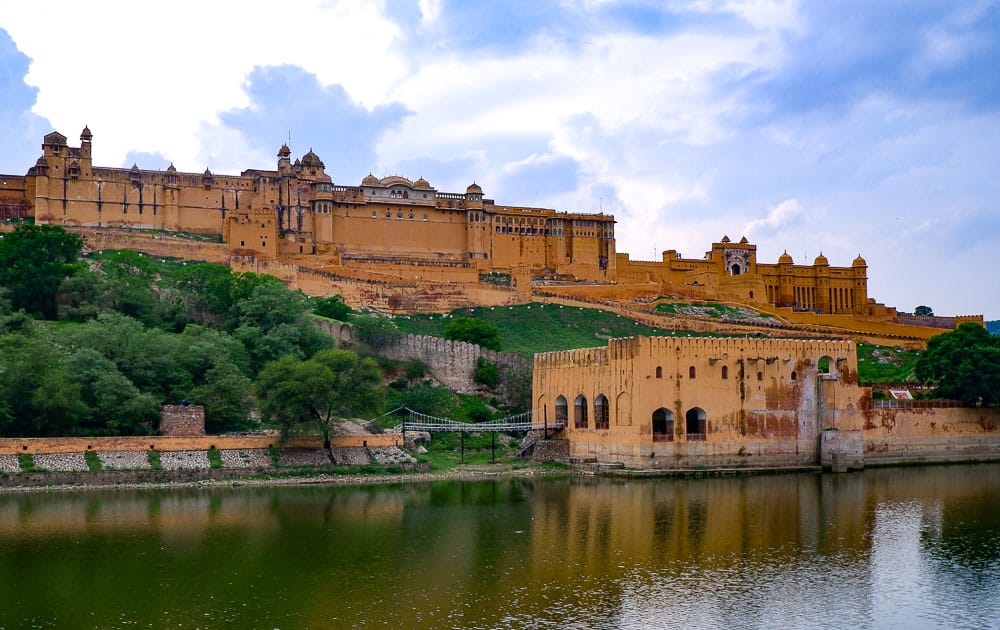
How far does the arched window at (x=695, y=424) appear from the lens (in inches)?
1624

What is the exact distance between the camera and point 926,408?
46625 millimetres

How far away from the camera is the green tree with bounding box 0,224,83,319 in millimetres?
53094

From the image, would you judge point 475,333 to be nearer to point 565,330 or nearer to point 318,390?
point 565,330

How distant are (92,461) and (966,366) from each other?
34748mm

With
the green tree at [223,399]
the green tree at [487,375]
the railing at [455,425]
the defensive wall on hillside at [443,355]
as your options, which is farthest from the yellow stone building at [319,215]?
the green tree at [223,399]

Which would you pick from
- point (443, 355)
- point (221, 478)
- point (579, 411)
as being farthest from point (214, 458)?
point (443, 355)

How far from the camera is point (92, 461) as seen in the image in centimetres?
3750

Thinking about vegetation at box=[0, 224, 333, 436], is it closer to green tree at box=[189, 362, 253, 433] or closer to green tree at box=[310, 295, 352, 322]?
green tree at box=[189, 362, 253, 433]

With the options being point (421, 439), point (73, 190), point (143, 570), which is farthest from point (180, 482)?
point (73, 190)

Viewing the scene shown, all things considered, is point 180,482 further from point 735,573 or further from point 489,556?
point 735,573

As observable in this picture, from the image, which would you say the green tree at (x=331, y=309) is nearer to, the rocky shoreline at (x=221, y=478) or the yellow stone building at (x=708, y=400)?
the yellow stone building at (x=708, y=400)

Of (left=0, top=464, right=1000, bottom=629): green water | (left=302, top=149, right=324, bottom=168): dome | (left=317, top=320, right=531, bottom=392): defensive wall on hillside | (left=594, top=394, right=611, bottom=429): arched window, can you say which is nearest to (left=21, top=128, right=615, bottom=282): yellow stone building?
(left=302, top=149, right=324, bottom=168): dome

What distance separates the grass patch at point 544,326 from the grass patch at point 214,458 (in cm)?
2045

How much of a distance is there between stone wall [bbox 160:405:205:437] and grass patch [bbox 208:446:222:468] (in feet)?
5.03
